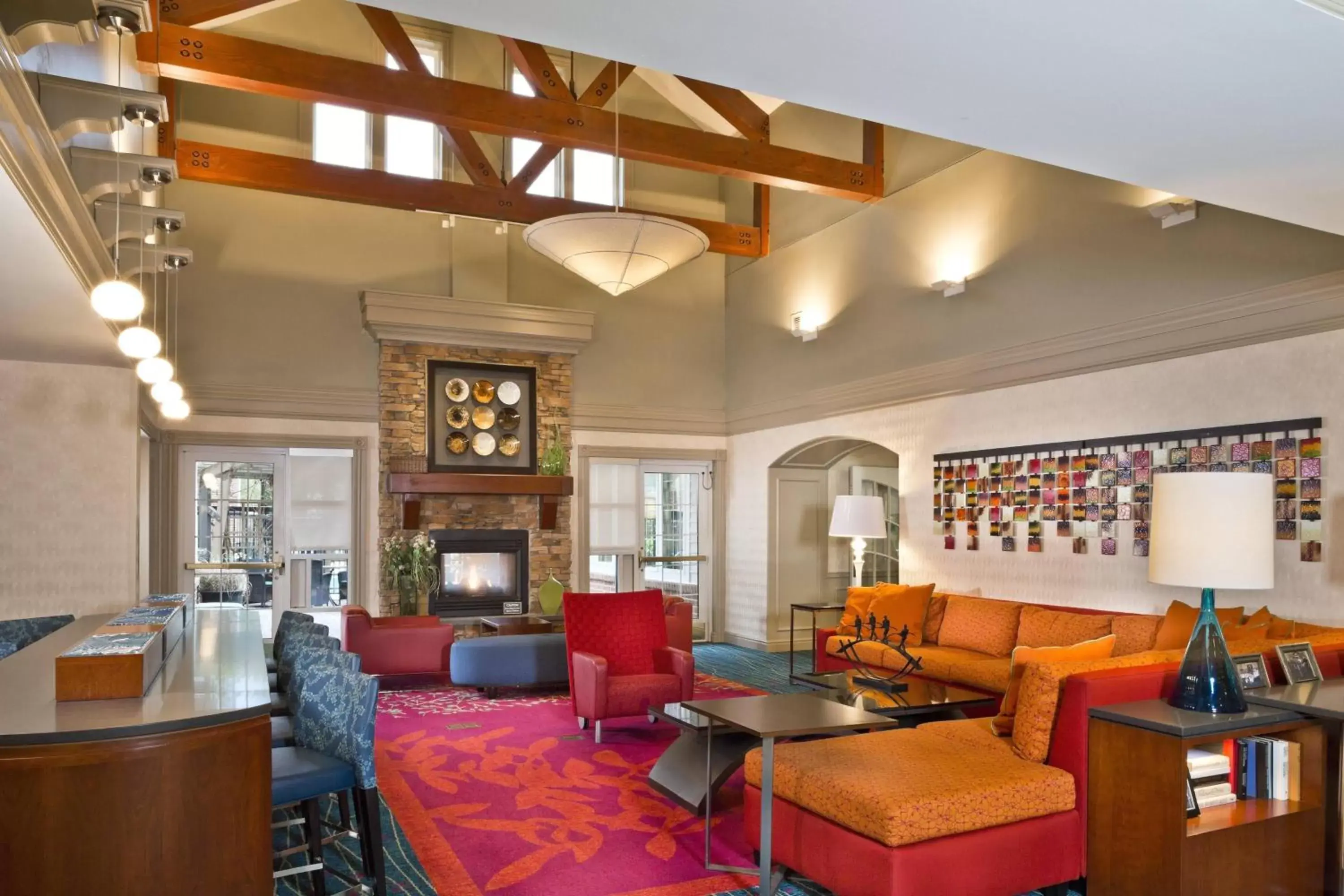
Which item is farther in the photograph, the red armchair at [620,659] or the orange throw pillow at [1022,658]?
the red armchair at [620,659]

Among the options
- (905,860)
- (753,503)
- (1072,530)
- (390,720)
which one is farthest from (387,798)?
(753,503)

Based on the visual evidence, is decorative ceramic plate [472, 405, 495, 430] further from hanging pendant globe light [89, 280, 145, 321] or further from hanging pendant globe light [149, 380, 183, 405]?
hanging pendant globe light [89, 280, 145, 321]

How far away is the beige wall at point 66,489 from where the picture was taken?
6301 millimetres

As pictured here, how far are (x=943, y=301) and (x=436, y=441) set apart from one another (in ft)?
17.1

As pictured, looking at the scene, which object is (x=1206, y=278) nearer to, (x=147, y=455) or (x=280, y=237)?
(x=280, y=237)

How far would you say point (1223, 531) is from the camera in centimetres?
345

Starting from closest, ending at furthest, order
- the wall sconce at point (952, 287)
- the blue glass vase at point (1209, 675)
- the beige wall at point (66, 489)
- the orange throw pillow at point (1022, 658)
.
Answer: the blue glass vase at point (1209, 675) < the orange throw pillow at point (1022, 658) < the beige wall at point (66, 489) < the wall sconce at point (952, 287)

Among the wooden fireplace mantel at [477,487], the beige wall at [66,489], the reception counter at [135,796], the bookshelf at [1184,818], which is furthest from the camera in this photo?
the wooden fireplace mantel at [477,487]

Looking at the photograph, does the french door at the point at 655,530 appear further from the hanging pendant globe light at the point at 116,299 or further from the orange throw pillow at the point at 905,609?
the hanging pendant globe light at the point at 116,299

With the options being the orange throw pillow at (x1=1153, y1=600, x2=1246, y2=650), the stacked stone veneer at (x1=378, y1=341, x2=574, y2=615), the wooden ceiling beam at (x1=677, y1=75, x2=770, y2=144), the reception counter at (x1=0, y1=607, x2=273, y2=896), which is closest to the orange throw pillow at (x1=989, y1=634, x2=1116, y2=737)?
the orange throw pillow at (x1=1153, y1=600, x2=1246, y2=650)

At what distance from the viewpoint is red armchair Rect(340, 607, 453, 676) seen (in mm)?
8062

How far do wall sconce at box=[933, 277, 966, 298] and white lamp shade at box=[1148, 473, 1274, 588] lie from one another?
4.49 meters

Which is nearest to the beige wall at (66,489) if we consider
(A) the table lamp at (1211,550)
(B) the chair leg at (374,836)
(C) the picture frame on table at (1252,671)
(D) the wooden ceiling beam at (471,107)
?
(D) the wooden ceiling beam at (471,107)

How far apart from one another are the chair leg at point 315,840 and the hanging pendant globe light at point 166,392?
2856 mm
